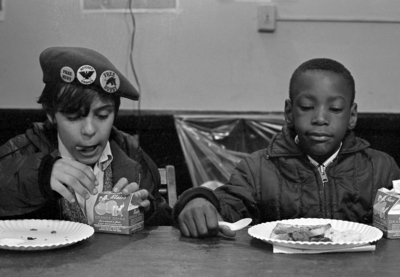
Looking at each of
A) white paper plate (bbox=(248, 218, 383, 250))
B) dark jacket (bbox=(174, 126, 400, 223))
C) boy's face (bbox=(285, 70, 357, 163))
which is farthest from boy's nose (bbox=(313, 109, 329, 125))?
white paper plate (bbox=(248, 218, 383, 250))

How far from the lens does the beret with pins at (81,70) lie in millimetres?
1949

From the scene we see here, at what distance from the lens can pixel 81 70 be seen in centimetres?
195

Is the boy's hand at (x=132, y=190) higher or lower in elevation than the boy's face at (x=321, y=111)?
lower

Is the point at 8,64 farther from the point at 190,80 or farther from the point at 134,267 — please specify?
the point at 134,267

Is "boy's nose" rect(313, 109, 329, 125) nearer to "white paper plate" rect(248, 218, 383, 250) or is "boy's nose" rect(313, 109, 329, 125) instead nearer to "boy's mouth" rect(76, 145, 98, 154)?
"white paper plate" rect(248, 218, 383, 250)

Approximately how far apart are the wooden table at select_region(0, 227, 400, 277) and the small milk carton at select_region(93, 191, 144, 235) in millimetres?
62

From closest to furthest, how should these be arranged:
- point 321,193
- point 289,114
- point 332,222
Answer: point 332,222 → point 321,193 → point 289,114

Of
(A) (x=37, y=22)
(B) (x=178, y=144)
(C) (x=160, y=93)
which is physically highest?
(A) (x=37, y=22)

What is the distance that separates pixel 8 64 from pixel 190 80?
92 cm

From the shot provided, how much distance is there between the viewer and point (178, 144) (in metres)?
3.39

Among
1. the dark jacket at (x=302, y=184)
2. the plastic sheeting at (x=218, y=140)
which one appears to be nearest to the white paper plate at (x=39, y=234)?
the dark jacket at (x=302, y=184)

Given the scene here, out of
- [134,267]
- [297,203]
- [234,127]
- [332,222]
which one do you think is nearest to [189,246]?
[134,267]

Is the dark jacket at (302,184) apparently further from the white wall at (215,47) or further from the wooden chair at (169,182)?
the white wall at (215,47)

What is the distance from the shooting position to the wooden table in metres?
1.34
